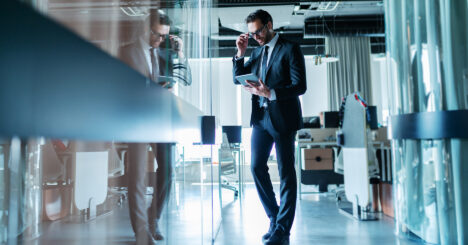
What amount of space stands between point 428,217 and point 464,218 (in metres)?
0.21

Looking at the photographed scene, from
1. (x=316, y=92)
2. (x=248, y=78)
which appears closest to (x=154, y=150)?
(x=248, y=78)

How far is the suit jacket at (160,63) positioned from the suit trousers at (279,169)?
0.95 m

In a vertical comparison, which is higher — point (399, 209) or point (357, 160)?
point (357, 160)

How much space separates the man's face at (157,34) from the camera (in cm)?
55

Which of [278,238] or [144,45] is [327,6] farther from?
[144,45]

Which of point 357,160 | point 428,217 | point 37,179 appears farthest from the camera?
point 357,160

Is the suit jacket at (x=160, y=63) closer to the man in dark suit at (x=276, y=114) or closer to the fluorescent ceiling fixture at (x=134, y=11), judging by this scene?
the fluorescent ceiling fixture at (x=134, y=11)

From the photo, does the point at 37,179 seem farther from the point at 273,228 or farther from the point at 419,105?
the point at 419,105

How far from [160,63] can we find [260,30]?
57.1 inches

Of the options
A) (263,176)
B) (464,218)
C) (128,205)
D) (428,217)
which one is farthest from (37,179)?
(428,217)

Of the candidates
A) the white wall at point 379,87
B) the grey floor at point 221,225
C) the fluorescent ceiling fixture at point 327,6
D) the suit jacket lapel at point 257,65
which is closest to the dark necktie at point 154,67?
the grey floor at point 221,225

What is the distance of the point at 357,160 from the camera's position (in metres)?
2.73

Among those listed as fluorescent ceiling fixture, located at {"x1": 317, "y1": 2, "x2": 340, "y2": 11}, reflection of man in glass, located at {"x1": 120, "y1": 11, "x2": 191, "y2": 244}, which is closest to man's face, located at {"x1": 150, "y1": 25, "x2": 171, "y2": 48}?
reflection of man in glass, located at {"x1": 120, "y1": 11, "x2": 191, "y2": 244}

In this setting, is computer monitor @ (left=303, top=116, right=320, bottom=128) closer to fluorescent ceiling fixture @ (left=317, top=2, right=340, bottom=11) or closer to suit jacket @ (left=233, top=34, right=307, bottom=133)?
fluorescent ceiling fixture @ (left=317, top=2, right=340, bottom=11)
